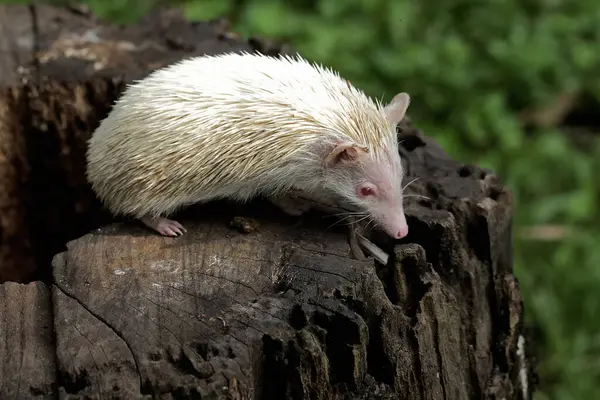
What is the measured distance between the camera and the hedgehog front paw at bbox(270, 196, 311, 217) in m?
4.08

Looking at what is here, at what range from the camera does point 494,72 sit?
25.3 ft

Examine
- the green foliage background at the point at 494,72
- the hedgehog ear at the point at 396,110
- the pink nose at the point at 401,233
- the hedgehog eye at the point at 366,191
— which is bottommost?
the pink nose at the point at 401,233

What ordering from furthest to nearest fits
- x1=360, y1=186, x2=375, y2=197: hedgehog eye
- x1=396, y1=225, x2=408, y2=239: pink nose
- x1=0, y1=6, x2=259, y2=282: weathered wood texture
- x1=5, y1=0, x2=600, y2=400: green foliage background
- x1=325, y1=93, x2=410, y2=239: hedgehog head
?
1. x1=5, y1=0, x2=600, y2=400: green foliage background
2. x1=0, y1=6, x2=259, y2=282: weathered wood texture
3. x1=360, y1=186, x2=375, y2=197: hedgehog eye
4. x1=325, y1=93, x2=410, y2=239: hedgehog head
5. x1=396, y1=225, x2=408, y2=239: pink nose

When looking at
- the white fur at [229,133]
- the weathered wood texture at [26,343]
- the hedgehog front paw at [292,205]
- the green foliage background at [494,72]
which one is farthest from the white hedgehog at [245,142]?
the green foliage background at [494,72]

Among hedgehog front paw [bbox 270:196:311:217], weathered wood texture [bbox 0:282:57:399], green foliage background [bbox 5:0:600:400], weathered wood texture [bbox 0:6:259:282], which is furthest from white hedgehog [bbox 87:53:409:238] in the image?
green foliage background [bbox 5:0:600:400]

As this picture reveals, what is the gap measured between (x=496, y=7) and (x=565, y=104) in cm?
119

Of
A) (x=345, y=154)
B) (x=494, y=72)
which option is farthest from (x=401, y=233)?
(x=494, y=72)

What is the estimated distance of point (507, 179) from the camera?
714cm

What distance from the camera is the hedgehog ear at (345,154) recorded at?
383 centimetres

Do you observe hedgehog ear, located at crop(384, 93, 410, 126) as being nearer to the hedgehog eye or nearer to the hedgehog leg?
the hedgehog eye

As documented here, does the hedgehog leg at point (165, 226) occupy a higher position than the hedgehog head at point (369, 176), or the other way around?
the hedgehog head at point (369, 176)

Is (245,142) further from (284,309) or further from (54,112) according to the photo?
(54,112)

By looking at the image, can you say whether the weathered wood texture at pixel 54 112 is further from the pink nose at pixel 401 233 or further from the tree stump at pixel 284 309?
the pink nose at pixel 401 233

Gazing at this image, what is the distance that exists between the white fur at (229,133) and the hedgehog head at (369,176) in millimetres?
37
